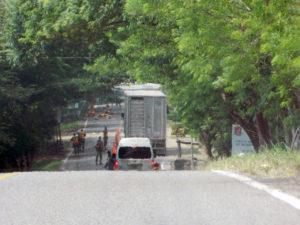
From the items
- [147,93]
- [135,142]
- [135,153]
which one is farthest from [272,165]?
[147,93]

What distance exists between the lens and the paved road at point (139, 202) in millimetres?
7043

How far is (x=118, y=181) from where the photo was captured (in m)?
10.4

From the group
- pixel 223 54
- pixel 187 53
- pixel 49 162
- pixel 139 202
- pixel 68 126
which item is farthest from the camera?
pixel 68 126

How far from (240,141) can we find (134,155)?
4373 millimetres

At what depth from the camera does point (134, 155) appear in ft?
77.9

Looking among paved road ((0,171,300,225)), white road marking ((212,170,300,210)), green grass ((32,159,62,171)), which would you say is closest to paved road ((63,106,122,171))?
green grass ((32,159,62,171))

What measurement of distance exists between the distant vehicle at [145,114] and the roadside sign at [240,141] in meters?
12.1

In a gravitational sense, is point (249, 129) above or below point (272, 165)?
above

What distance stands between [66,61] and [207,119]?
52.5 ft

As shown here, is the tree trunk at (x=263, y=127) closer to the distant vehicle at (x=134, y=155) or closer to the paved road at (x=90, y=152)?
the distant vehicle at (x=134, y=155)

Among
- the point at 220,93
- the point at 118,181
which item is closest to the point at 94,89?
the point at 220,93

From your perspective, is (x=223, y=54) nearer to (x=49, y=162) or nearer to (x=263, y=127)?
(x=263, y=127)

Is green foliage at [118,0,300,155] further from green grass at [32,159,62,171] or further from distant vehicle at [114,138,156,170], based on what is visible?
green grass at [32,159,62,171]

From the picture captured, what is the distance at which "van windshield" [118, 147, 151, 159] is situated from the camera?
76.8 feet
